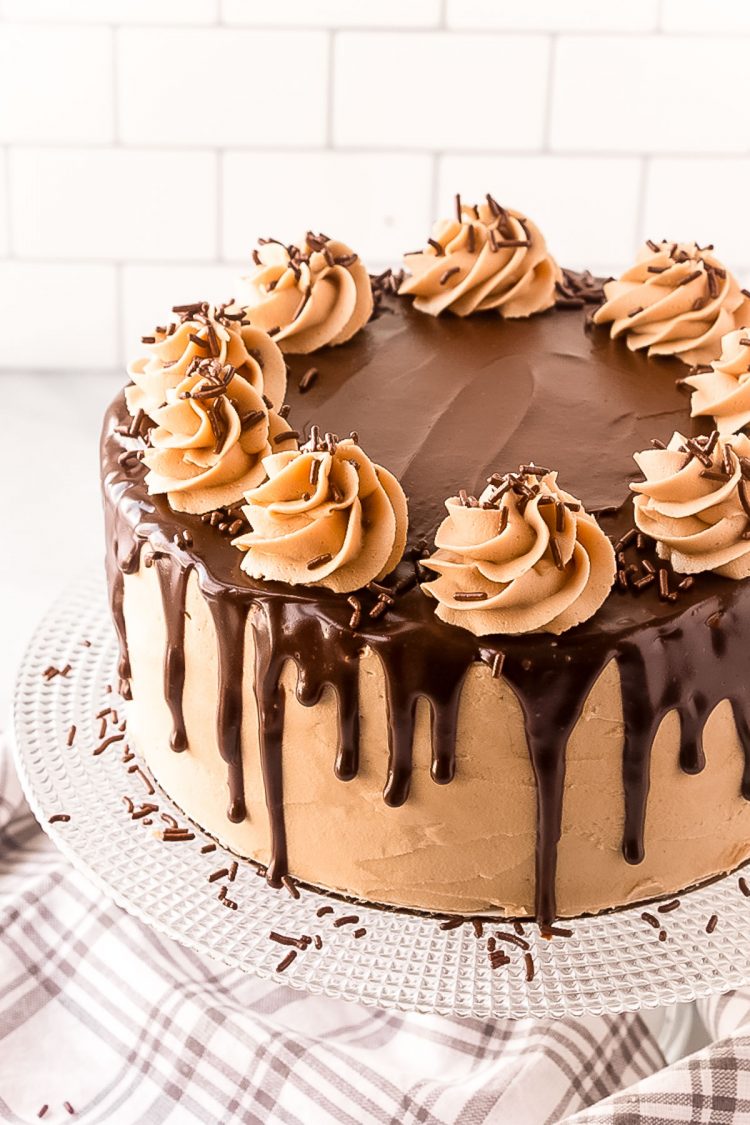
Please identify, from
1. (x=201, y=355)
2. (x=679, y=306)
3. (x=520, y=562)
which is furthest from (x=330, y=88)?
(x=520, y=562)

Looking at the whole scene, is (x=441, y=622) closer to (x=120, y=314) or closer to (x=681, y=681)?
(x=681, y=681)

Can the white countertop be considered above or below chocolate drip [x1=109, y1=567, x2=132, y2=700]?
below

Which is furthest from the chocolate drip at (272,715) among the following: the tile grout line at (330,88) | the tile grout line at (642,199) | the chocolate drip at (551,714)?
the tile grout line at (642,199)

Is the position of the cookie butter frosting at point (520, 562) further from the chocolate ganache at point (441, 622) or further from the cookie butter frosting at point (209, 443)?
the cookie butter frosting at point (209, 443)

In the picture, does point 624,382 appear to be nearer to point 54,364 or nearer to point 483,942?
point 483,942

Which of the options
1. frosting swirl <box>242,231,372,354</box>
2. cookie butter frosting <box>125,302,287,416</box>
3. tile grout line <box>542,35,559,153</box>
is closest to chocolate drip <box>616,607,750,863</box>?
cookie butter frosting <box>125,302,287,416</box>

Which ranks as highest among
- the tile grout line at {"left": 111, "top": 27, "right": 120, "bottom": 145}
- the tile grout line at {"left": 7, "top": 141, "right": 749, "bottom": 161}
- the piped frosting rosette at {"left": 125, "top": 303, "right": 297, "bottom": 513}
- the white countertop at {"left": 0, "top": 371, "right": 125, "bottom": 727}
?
the tile grout line at {"left": 111, "top": 27, "right": 120, "bottom": 145}

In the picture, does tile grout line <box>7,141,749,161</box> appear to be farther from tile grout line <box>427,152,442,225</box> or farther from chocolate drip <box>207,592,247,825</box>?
chocolate drip <box>207,592,247,825</box>

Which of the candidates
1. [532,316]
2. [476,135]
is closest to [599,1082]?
[532,316]
